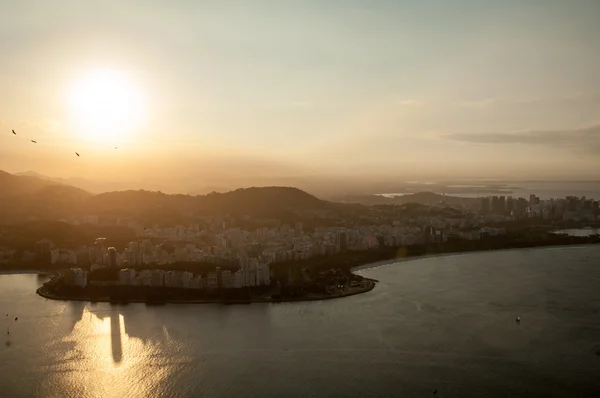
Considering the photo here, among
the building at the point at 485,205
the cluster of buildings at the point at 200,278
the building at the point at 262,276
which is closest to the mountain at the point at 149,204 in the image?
the building at the point at 485,205

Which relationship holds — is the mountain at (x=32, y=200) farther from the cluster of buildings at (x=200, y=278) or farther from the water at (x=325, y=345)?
the cluster of buildings at (x=200, y=278)

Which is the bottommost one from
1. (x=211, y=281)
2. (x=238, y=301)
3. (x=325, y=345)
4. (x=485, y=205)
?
(x=325, y=345)

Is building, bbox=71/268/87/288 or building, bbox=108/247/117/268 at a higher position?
building, bbox=108/247/117/268

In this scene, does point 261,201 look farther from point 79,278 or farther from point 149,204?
point 79,278

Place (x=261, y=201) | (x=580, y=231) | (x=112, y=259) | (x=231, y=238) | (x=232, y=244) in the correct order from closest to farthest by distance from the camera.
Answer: (x=112, y=259) < (x=232, y=244) < (x=231, y=238) < (x=580, y=231) < (x=261, y=201)

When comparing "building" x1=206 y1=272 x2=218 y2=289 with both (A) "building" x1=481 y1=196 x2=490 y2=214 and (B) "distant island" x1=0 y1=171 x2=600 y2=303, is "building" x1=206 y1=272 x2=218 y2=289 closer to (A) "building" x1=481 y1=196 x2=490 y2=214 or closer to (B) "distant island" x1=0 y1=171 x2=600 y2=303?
(B) "distant island" x1=0 y1=171 x2=600 y2=303

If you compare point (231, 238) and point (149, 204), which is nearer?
point (231, 238)

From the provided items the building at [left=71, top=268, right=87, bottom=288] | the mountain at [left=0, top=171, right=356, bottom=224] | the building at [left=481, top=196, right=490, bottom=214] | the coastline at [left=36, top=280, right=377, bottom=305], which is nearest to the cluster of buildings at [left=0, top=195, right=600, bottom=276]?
the coastline at [left=36, top=280, right=377, bottom=305]

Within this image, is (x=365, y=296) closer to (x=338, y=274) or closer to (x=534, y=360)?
(x=338, y=274)

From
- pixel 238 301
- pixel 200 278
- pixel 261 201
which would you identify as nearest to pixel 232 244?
pixel 200 278
